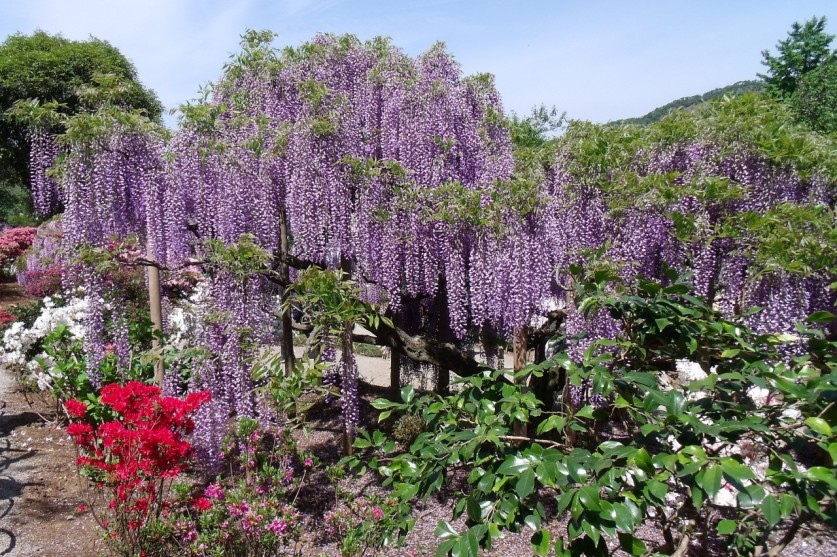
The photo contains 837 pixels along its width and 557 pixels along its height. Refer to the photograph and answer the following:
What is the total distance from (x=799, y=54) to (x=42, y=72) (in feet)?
77.0

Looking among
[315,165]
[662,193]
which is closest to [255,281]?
[315,165]

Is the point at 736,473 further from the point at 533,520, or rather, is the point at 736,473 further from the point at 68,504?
the point at 68,504

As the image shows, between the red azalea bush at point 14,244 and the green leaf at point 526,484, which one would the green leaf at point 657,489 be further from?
the red azalea bush at point 14,244

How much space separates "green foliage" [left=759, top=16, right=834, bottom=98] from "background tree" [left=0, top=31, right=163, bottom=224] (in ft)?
67.5

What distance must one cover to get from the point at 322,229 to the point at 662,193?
2926 mm

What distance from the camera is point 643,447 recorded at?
61.1 inches

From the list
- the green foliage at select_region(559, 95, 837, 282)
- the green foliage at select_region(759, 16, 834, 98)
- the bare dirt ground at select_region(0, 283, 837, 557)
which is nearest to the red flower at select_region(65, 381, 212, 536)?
the bare dirt ground at select_region(0, 283, 837, 557)

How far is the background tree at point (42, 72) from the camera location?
13.5 m

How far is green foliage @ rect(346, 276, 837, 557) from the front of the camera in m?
1.33

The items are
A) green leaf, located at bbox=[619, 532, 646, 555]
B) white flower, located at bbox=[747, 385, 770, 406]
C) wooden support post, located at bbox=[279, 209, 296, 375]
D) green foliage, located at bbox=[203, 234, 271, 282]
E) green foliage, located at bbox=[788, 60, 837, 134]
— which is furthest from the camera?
green foliage, located at bbox=[788, 60, 837, 134]

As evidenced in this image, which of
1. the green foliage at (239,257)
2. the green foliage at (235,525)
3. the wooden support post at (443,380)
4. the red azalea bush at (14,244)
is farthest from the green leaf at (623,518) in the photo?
the red azalea bush at (14,244)

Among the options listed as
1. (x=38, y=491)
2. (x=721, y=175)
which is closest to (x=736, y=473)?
(x=721, y=175)

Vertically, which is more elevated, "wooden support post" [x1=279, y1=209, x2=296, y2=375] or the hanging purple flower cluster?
the hanging purple flower cluster

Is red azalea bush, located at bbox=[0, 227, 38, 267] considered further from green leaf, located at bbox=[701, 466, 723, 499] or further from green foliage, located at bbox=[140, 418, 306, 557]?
green leaf, located at bbox=[701, 466, 723, 499]
